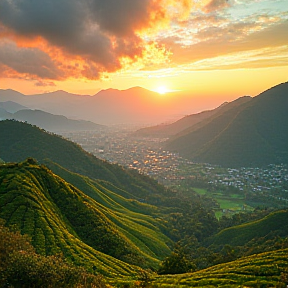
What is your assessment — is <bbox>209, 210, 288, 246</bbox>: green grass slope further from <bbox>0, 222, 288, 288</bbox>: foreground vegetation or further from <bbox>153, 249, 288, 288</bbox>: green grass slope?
<bbox>153, 249, 288, 288</bbox>: green grass slope

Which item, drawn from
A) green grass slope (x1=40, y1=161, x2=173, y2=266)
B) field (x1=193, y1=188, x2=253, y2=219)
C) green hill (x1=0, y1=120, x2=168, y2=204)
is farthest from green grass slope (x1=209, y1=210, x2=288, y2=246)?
green hill (x1=0, y1=120, x2=168, y2=204)

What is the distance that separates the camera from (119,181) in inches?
6516

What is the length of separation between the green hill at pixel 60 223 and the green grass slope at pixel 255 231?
95.3 ft

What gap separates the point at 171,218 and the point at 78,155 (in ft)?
267

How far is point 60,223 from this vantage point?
163ft

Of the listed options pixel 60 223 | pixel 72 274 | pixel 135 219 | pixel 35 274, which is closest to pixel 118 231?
pixel 60 223

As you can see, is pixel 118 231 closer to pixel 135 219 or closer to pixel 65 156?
pixel 135 219

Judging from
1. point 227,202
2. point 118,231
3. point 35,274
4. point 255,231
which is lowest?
point 227,202

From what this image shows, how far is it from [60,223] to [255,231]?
6684 cm

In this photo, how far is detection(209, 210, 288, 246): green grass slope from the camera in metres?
83.7

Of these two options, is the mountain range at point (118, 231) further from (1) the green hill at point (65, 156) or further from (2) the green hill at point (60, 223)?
(1) the green hill at point (65, 156)

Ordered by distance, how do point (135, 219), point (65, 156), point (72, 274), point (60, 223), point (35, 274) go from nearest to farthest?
point (35, 274)
point (72, 274)
point (60, 223)
point (135, 219)
point (65, 156)

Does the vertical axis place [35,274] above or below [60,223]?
above

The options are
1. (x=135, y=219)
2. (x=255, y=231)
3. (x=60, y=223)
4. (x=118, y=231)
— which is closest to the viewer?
(x=60, y=223)
